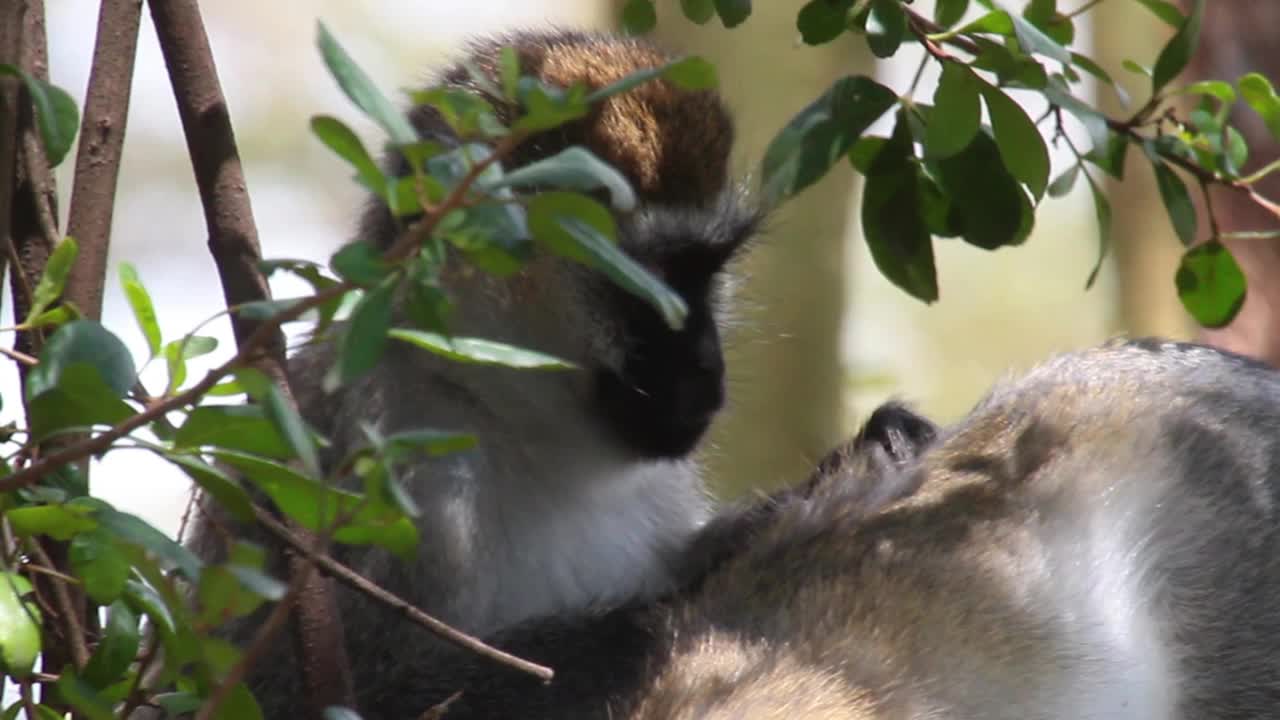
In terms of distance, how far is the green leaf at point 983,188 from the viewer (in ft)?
5.74

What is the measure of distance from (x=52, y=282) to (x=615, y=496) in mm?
1224

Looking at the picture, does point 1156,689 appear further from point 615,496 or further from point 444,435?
point 444,435

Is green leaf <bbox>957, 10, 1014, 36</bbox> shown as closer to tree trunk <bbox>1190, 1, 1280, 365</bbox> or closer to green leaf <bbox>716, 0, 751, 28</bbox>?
green leaf <bbox>716, 0, 751, 28</bbox>

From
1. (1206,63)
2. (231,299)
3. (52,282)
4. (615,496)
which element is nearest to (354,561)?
(615,496)

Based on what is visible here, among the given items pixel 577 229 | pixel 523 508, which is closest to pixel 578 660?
pixel 523 508

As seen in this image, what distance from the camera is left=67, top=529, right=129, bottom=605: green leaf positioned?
43.9 inches

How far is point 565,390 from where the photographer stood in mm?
2305

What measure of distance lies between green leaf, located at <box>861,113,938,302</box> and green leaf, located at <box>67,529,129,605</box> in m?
0.97

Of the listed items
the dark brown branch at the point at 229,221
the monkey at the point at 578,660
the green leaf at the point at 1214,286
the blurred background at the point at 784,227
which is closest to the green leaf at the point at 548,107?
the dark brown branch at the point at 229,221

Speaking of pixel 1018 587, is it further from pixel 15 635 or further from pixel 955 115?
pixel 15 635

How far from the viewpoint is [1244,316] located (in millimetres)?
4113

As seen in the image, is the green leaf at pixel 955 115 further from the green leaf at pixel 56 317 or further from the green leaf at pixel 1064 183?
the green leaf at pixel 56 317

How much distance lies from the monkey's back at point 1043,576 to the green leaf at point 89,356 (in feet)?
2.41

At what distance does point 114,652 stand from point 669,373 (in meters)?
1.03
